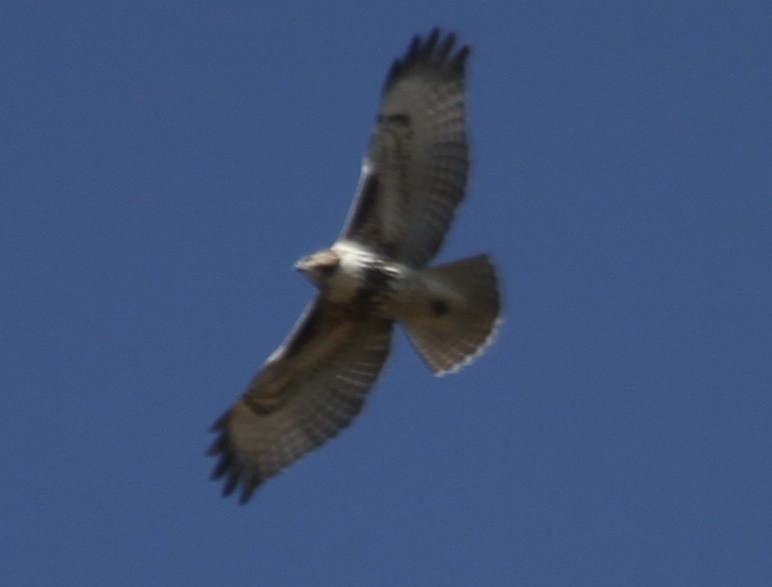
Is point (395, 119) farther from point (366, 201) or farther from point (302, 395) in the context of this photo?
point (302, 395)

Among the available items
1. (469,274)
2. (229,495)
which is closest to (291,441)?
(229,495)

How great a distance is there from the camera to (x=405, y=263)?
51.8 ft

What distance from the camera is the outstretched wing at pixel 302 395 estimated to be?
16.2m

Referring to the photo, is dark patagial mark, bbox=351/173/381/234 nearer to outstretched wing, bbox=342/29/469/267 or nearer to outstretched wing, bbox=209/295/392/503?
outstretched wing, bbox=342/29/469/267

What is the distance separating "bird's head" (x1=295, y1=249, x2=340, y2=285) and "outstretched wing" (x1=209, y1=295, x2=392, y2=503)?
0.36 m

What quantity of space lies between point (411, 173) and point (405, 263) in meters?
0.51

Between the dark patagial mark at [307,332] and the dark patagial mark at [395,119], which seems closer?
the dark patagial mark at [395,119]

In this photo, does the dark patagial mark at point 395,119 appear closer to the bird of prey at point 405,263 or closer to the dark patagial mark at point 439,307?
the bird of prey at point 405,263

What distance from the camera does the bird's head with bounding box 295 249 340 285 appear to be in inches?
615

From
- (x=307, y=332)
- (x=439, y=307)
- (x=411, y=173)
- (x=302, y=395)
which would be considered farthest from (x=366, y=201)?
(x=302, y=395)

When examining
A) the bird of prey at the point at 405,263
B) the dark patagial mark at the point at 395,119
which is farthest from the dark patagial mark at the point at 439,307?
the dark patagial mark at the point at 395,119

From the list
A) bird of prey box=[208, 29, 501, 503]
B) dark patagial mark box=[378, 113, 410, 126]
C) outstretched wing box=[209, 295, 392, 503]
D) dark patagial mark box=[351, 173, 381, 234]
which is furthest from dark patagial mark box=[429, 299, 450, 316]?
dark patagial mark box=[378, 113, 410, 126]

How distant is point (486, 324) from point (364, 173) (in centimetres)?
115

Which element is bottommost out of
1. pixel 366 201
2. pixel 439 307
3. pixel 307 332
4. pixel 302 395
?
pixel 302 395
